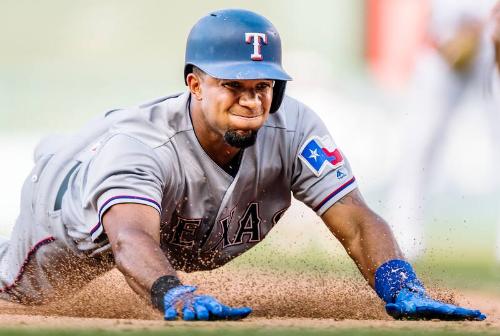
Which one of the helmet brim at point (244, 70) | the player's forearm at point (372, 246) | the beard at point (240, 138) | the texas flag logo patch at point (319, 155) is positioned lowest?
the player's forearm at point (372, 246)

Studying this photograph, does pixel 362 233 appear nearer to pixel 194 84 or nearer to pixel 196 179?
pixel 196 179

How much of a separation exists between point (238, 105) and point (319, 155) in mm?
490

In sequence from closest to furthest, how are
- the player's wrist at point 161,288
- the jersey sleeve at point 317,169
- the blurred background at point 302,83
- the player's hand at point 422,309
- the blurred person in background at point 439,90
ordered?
the player's wrist at point 161,288 → the player's hand at point 422,309 → the jersey sleeve at point 317,169 → the blurred person in background at point 439,90 → the blurred background at point 302,83

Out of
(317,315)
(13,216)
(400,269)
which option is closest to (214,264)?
(317,315)

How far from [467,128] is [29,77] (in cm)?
332

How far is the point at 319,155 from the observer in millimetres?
4438

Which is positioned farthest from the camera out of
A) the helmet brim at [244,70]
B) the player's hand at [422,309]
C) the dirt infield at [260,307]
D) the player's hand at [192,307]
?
the helmet brim at [244,70]

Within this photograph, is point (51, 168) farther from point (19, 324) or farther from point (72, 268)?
point (19, 324)

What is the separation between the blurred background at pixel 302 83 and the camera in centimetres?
839

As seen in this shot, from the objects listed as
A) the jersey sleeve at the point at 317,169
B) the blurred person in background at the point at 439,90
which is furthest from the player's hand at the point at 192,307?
the blurred person in background at the point at 439,90

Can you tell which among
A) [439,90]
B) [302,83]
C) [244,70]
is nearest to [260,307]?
[244,70]

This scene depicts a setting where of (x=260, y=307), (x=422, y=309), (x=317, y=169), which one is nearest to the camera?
(x=422, y=309)

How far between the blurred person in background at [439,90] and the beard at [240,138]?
315 centimetres

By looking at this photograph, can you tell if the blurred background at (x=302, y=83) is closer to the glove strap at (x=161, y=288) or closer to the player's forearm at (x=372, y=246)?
the player's forearm at (x=372, y=246)
